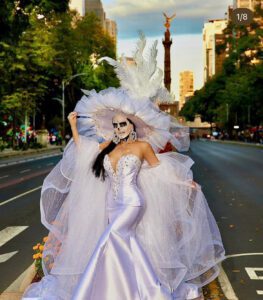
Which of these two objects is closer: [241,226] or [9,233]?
[9,233]

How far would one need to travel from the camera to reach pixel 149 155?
18.7 feet

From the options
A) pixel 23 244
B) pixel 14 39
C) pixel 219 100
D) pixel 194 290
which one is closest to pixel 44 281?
pixel 194 290

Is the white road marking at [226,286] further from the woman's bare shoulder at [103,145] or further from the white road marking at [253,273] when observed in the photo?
the woman's bare shoulder at [103,145]

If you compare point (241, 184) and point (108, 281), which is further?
point (241, 184)

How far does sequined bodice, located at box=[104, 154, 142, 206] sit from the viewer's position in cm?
543

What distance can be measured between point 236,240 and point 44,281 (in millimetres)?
4614

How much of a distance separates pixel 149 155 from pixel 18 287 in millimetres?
2215

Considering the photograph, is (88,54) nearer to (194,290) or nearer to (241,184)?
(241,184)

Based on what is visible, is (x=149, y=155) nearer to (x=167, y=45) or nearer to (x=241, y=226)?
(x=241, y=226)

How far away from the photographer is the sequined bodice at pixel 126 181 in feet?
17.8

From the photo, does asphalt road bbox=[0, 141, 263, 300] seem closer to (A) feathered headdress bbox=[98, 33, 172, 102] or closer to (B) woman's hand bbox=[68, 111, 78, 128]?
(B) woman's hand bbox=[68, 111, 78, 128]

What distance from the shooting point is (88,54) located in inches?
3123

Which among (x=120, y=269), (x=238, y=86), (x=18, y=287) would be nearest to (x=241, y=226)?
(x=18, y=287)

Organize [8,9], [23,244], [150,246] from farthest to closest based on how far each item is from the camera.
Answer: [8,9]
[23,244]
[150,246]
